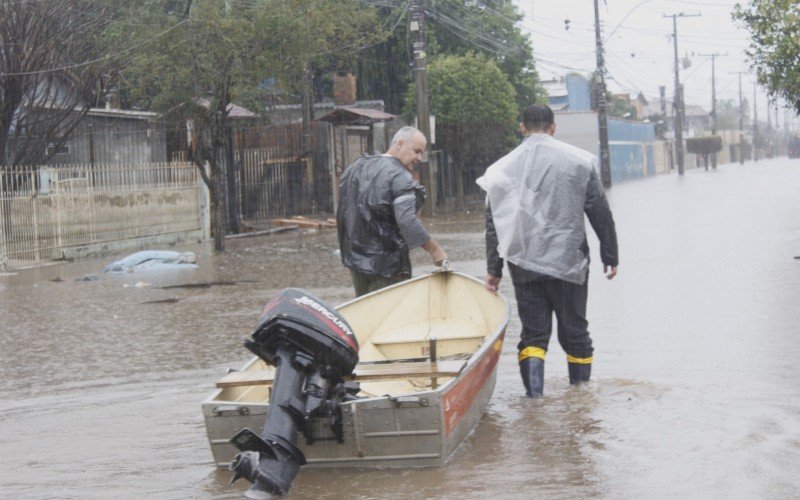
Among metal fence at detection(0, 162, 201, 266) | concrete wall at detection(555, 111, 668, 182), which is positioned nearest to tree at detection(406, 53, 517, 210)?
metal fence at detection(0, 162, 201, 266)

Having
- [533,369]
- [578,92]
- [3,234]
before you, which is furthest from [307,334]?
[578,92]

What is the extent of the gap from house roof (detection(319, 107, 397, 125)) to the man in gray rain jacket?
24061mm

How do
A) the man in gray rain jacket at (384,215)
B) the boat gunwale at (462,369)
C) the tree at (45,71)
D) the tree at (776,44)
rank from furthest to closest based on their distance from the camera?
the tree at (45,71)
the tree at (776,44)
the man in gray rain jacket at (384,215)
the boat gunwale at (462,369)

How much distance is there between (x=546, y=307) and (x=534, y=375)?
16.7 inches

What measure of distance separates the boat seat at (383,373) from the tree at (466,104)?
103 feet

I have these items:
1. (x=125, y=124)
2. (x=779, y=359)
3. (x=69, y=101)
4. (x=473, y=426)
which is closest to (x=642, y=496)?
(x=473, y=426)

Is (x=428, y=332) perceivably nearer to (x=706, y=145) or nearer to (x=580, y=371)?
(x=580, y=371)

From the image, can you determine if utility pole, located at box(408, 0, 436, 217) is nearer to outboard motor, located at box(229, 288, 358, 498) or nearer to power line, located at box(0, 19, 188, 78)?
power line, located at box(0, 19, 188, 78)

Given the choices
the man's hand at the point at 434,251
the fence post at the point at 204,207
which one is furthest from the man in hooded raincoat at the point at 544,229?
the fence post at the point at 204,207

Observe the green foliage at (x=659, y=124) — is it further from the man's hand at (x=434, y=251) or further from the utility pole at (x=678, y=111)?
the man's hand at (x=434, y=251)

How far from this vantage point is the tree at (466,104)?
3806 centimetres

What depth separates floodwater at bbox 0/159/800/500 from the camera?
576cm

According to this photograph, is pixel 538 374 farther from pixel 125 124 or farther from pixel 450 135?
pixel 450 135

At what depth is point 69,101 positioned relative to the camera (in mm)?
25109
